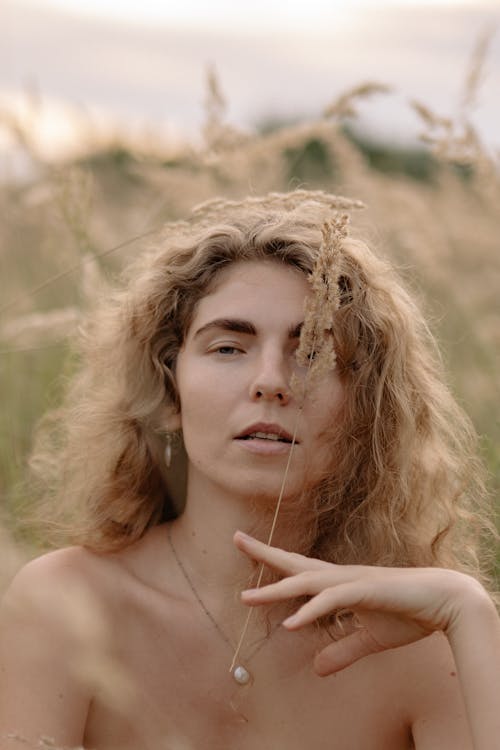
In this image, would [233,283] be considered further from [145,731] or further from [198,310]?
[145,731]

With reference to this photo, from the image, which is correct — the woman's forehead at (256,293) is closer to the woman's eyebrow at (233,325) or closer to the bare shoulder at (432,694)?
the woman's eyebrow at (233,325)

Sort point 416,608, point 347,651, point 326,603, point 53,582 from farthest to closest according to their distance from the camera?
point 53,582, point 347,651, point 416,608, point 326,603

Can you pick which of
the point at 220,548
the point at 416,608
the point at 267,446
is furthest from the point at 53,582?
the point at 416,608

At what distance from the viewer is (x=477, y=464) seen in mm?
2975

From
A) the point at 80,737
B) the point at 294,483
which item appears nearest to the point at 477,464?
the point at 294,483

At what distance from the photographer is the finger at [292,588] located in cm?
193

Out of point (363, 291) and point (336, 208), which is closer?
point (336, 208)

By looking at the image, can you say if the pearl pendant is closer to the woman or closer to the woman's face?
the woman

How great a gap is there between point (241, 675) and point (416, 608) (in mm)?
571

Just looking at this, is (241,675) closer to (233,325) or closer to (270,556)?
(270,556)

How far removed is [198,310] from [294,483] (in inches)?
19.8

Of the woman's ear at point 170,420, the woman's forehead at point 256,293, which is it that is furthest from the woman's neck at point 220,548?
the woman's forehead at point 256,293

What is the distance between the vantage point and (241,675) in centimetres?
252

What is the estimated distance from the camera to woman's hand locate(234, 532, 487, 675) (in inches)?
78.5
